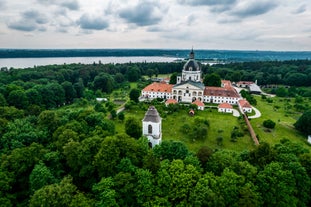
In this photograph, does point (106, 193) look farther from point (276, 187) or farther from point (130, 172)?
point (276, 187)

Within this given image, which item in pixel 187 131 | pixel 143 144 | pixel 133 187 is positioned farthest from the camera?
pixel 187 131

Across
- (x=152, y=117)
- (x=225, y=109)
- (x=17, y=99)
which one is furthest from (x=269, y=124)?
(x=17, y=99)

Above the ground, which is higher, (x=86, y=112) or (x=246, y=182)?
(x=86, y=112)

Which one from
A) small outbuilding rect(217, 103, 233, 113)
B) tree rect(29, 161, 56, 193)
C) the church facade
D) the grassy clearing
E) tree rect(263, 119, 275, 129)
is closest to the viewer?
tree rect(29, 161, 56, 193)

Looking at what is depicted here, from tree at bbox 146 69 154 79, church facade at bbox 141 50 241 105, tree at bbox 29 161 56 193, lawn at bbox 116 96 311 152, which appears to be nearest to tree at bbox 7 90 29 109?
lawn at bbox 116 96 311 152

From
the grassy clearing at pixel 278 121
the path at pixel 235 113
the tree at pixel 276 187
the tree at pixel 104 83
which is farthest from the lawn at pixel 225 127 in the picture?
the tree at pixel 104 83

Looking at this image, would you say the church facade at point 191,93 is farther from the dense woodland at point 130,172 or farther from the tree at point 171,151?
the tree at point 171,151

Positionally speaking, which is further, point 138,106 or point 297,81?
point 297,81

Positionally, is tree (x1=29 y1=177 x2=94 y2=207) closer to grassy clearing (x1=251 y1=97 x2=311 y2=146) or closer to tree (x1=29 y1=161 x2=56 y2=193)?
tree (x1=29 y1=161 x2=56 y2=193)

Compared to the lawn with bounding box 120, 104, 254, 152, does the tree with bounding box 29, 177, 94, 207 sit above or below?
above

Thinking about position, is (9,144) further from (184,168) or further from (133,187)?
(184,168)

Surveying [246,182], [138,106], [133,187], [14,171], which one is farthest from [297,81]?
[14,171]
